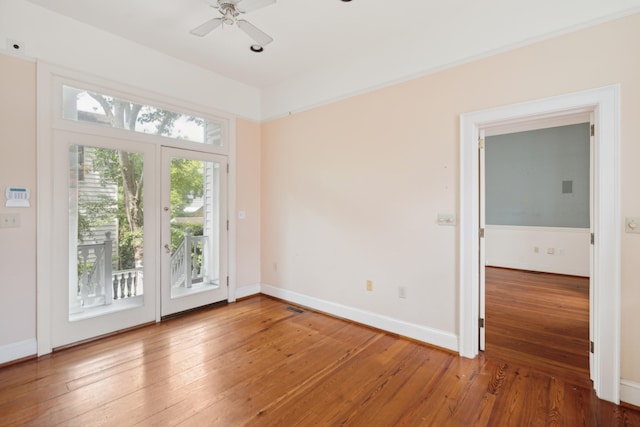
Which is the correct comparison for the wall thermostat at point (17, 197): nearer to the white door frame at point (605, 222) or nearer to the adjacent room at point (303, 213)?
the adjacent room at point (303, 213)

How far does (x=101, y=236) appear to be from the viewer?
3.04 metres

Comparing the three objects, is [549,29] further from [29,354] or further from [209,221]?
[29,354]

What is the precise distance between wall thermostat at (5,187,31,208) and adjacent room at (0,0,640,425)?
13mm

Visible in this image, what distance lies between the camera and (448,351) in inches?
108

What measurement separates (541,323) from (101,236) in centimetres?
490

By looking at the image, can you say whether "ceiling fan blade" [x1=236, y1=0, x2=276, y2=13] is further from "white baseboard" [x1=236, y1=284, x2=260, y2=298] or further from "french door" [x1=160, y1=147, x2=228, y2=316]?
"white baseboard" [x1=236, y1=284, x2=260, y2=298]

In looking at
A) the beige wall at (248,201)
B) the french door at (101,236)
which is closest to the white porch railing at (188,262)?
the french door at (101,236)

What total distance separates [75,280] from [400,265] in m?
3.27

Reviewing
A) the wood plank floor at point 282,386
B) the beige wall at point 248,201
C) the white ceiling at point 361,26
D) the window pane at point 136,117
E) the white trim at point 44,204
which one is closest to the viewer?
the wood plank floor at point 282,386

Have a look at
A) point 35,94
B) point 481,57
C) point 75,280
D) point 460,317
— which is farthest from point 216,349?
point 481,57

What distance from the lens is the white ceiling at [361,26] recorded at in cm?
232

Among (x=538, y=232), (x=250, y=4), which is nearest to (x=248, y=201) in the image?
(x=250, y=4)

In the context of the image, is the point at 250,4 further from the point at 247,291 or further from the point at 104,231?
the point at 247,291

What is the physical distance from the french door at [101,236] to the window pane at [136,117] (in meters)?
0.20
